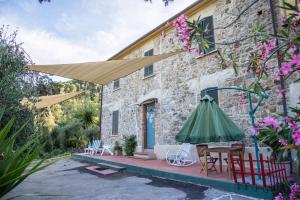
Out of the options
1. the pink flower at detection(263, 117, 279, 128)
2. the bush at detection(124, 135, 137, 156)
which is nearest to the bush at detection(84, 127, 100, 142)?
the bush at detection(124, 135, 137, 156)

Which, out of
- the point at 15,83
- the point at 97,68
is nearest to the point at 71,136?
the point at 97,68

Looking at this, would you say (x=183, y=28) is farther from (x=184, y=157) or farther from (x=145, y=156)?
(x=145, y=156)

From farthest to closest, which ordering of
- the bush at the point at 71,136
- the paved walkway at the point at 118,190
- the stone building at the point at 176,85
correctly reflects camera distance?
the bush at the point at 71,136 < the stone building at the point at 176,85 < the paved walkway at the point at 118,190

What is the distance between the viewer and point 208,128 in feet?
17.1

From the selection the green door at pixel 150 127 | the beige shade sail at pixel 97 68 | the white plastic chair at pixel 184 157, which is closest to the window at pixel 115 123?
the green door at pixel 150 127

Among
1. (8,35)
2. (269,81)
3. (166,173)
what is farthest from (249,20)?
(8,35)

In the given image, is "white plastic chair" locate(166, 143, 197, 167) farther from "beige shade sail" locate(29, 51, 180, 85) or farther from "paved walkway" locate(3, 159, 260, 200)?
"beige shade sail" locate(29, 51, 180, 85)

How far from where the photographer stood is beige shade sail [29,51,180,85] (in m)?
6.19

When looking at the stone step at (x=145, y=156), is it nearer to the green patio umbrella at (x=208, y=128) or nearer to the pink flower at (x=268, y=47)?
the green patio umbrella at (x=208, y=128)

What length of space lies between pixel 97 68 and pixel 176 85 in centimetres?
417

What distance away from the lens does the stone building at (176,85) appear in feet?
24.6

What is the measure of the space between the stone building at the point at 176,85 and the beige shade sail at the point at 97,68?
8.76 feet

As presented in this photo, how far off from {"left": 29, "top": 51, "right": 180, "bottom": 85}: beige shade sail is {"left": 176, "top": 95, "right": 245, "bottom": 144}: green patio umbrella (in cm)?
172

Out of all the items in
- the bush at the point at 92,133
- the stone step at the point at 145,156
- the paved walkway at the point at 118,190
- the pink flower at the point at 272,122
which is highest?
the bush at the point at 92,133
